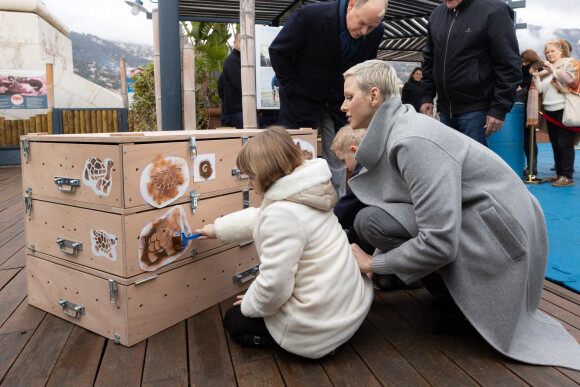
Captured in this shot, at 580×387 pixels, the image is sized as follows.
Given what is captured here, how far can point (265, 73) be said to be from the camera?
512cm

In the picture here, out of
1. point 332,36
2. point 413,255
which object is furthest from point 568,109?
point 413,255

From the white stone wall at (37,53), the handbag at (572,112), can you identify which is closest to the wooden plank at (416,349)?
the handbag at (572,112)

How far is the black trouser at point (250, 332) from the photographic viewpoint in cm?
187

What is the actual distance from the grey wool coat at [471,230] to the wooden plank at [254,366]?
0.53 m

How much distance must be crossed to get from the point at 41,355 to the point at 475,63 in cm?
281

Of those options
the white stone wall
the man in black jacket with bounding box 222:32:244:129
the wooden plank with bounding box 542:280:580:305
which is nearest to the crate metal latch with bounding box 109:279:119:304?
the wooden plank with bounding box 542:280:580:305

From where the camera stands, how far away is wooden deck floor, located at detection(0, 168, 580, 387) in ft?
5.49

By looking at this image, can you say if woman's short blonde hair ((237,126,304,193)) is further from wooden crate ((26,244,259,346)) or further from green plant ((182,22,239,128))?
green plant ((182,22,239,128))

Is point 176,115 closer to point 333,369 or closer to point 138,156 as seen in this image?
point 138,156

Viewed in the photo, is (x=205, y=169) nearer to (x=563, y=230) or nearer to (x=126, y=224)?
(x=126, y=224)

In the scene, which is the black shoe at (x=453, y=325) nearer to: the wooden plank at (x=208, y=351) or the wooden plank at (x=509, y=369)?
the wooden plank at (x=509, y=369)

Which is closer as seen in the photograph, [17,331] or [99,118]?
[17,331]

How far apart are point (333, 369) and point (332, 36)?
76.3 inches

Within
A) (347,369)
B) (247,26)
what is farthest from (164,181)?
(247,26)
